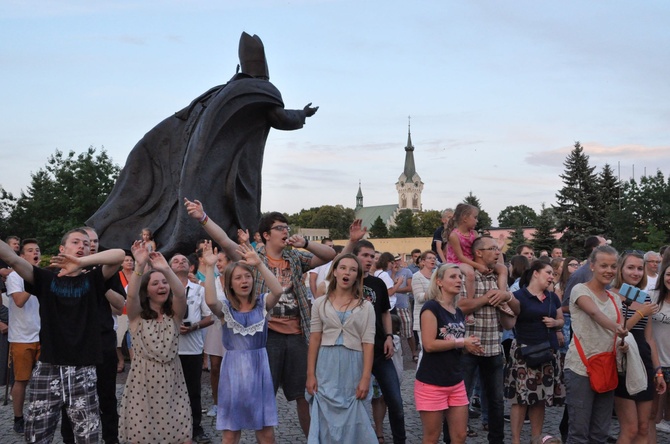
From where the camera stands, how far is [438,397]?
5414 millimetres

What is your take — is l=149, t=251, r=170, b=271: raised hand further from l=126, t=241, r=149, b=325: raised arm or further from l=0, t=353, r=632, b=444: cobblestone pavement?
l=0, t=353, r=632, b=444: cobblestone pavement

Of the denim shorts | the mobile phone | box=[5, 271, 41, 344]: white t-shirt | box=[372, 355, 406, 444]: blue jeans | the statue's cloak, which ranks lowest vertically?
box=[372, 355, 406, 444]: blue jeans

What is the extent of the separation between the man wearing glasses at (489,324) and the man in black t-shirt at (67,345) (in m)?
3.07

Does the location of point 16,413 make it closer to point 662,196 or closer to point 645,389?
point 645,389

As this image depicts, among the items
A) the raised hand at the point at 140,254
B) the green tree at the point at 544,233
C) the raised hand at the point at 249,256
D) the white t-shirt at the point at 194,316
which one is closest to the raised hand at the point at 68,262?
the raised hand at the point at 140,254

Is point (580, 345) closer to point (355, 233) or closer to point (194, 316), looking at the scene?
point (355, 233)

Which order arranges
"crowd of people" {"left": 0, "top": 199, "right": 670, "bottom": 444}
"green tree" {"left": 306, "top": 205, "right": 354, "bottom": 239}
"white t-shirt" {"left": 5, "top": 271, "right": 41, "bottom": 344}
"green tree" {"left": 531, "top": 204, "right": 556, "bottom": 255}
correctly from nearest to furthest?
"crowd of people" {"left": 0, "top": 199, "right": 670, "bottom": 444}
"white t-shirt" {"left": 5, "top": 271, "right": 41, "bottom": 344}
"green tree" {"left": 531, "top": 204, "right": 556, "bottom": 255}
"green tree" {"left": 306, "top": 205, "right": 354, "bottom": 239}

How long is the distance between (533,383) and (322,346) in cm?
208

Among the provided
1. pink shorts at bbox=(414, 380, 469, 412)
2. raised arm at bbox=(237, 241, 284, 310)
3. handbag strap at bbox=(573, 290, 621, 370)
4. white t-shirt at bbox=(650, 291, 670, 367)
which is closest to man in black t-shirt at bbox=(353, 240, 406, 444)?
pink shorts at bbox=(414, 380, 469, 412)

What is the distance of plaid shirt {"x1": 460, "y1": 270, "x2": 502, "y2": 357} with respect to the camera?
253 inches

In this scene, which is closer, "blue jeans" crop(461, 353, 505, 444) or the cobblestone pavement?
"blue jeans" crop(461, 353, 505, 444)

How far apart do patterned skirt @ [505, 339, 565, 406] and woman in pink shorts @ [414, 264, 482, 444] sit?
3.40 ft

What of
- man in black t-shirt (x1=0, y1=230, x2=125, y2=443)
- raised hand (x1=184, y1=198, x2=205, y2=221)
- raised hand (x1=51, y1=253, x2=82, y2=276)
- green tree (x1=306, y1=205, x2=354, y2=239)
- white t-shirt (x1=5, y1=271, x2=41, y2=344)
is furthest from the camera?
green tree (x1=306, y1=205, x2=354, y2=239)

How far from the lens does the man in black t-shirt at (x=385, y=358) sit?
6172mm
